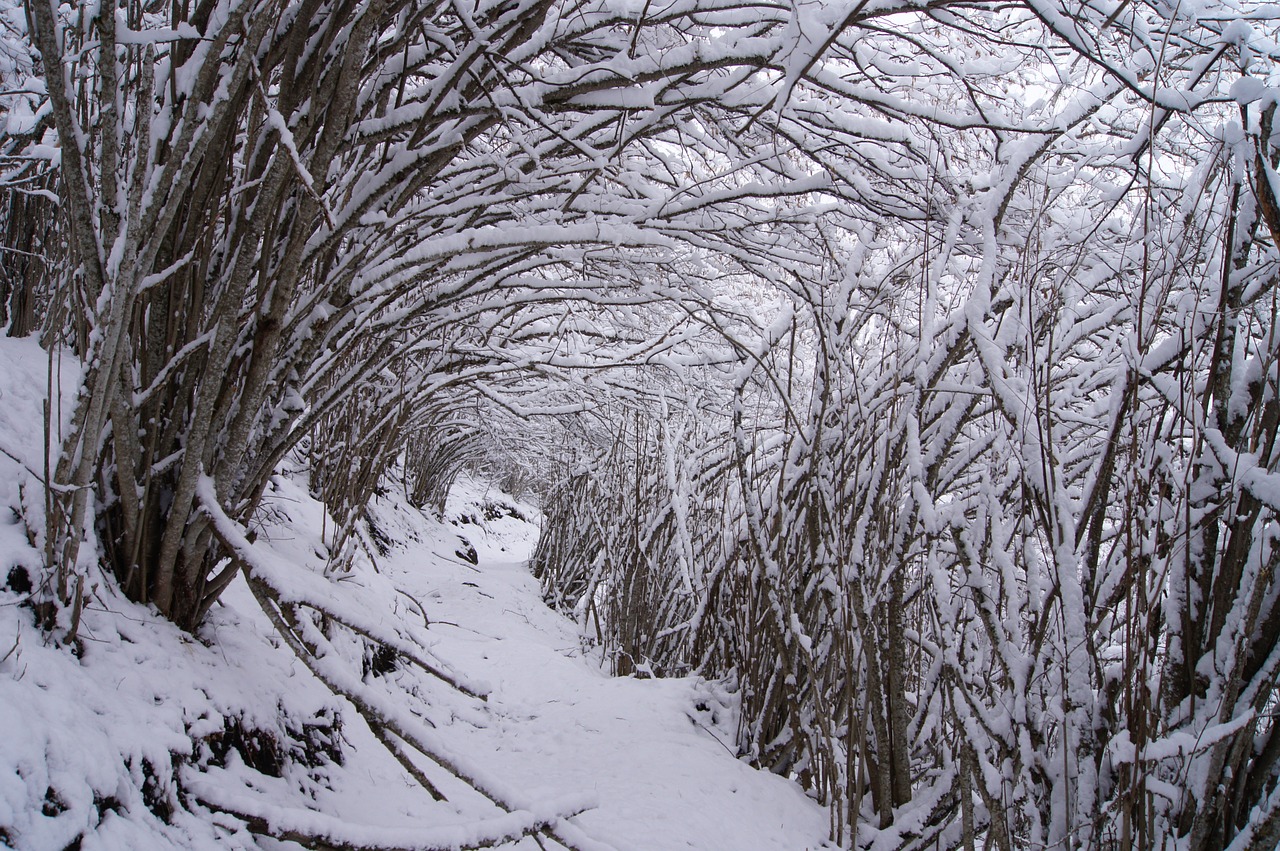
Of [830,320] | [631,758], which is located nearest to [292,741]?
[631,758]

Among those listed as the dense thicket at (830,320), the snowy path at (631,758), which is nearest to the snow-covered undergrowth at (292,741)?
the snowy path at (631,758)

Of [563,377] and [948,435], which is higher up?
[948,435]

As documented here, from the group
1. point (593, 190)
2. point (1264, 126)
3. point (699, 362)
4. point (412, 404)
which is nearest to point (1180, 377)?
point (1264, 126)

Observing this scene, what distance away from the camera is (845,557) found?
80.3 inches

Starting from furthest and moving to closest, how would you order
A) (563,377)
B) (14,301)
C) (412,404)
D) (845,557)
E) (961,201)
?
(412,404) < (563,377) < (14,301) < (845,557) < (961,201)

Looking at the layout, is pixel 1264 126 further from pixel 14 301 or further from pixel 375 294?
pixel 14 301

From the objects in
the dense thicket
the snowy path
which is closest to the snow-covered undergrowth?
the snowy path

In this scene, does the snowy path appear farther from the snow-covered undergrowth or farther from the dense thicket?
the dense thicket

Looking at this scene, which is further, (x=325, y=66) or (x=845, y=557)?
(x=845, y=557)

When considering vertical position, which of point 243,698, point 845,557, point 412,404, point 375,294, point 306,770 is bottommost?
point 306,770

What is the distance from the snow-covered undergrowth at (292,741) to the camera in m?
0.99

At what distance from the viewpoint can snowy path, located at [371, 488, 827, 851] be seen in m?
1.84

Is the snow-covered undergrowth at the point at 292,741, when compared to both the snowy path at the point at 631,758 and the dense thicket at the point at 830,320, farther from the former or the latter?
the dense thicket at the point at 830,320

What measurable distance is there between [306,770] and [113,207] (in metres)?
1.19
